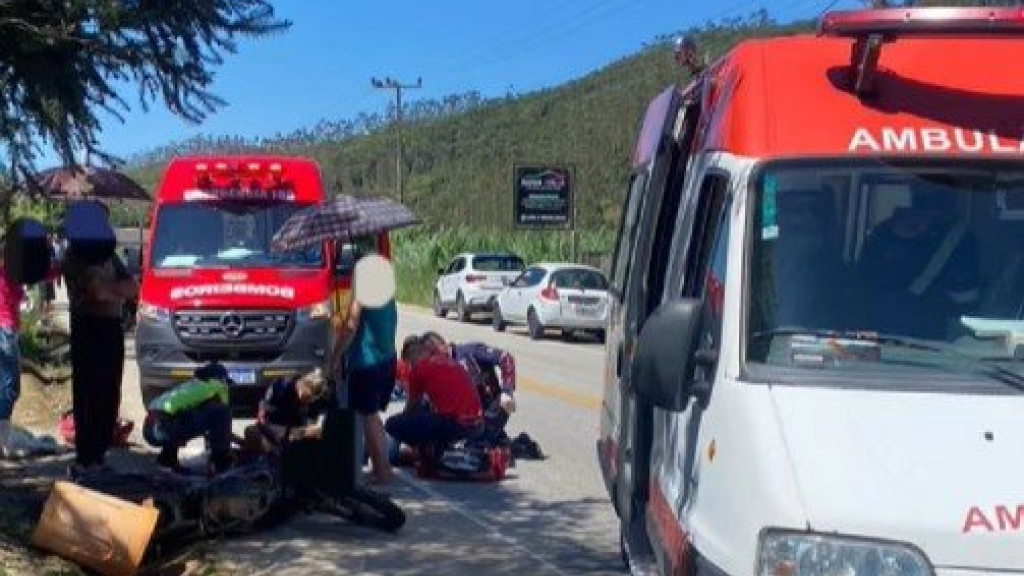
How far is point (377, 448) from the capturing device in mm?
10852

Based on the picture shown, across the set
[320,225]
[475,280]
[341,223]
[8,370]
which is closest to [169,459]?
[8,370]

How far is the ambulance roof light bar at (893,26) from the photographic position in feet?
16.3

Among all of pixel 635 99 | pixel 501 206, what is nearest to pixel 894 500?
pixel 501 206

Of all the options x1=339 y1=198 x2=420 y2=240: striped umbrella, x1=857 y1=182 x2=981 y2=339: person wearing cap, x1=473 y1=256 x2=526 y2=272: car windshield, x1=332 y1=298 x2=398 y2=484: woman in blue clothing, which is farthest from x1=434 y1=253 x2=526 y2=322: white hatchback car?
x1=857 y1=182 x2=981 y2=339: person wearing cap

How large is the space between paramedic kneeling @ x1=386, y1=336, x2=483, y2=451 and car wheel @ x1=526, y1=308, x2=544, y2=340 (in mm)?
17770

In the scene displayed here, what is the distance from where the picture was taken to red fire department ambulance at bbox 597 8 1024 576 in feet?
12.6

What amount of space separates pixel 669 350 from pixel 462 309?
106 ft

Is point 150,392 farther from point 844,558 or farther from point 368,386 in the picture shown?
point 844,558

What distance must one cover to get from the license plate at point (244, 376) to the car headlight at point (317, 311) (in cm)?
72

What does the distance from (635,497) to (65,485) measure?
3.33m

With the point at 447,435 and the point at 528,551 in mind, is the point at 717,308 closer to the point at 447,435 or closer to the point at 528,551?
the point at 528,551

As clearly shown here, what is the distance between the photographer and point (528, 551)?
876cm

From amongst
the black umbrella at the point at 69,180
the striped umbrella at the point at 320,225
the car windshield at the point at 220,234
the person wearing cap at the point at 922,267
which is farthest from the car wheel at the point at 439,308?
the person wearing cap at the point at 922,267

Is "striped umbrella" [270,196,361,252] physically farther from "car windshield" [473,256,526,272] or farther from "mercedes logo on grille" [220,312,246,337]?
"car windshield" [473,256,526,272]
